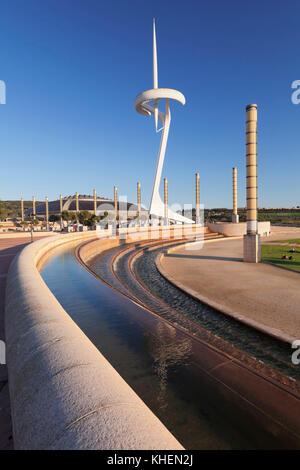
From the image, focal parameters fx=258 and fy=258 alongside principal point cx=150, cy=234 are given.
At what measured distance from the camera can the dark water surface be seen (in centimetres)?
232

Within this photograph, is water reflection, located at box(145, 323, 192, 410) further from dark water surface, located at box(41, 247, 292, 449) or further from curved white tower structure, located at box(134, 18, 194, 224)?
curved white tower structure, located at box(134, 18, 194, 224)

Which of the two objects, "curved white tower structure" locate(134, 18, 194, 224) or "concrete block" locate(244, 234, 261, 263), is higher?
"curved white tower structure" locate(134, 18, 194, 224)

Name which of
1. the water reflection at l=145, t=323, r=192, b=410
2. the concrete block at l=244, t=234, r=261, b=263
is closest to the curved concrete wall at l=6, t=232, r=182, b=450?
the water reflection at l=145, t=323, r=192, b=410

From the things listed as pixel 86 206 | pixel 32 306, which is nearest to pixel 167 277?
pixel 32 306

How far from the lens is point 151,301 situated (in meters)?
8.35

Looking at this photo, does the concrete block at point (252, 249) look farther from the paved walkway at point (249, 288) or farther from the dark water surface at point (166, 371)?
the dark water surface at point (166, 371)

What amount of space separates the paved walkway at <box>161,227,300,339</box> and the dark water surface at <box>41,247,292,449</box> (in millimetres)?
3284

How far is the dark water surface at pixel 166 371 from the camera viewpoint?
2320 mm

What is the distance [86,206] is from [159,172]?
51890 mm

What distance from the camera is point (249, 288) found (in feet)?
32.9

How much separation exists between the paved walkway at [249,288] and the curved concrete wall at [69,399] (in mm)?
5141

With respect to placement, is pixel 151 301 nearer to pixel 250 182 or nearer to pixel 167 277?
pixel 167 277

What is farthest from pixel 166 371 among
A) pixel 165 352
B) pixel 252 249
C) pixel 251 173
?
pixel 251 173

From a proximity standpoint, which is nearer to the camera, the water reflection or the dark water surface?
the dark water surface
